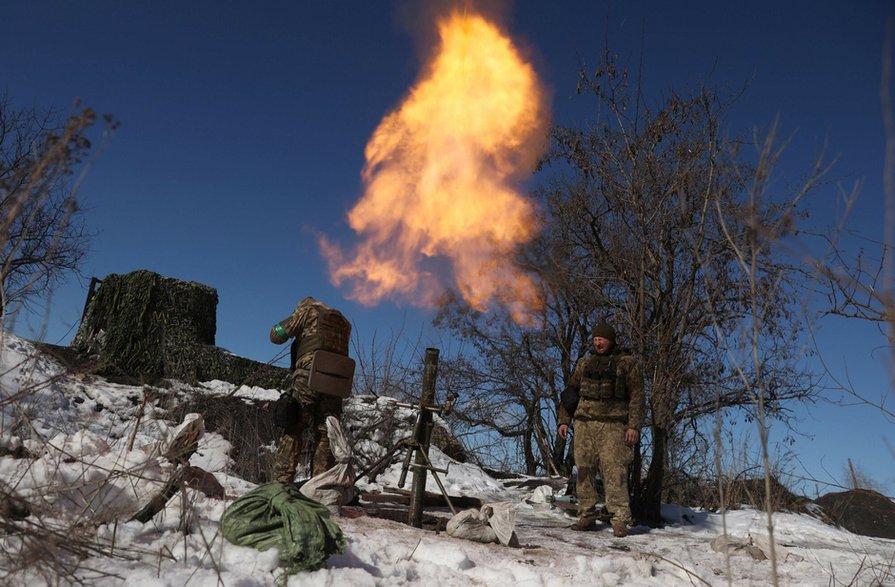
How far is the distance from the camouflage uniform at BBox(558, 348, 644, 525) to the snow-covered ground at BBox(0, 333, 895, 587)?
49 centimetres

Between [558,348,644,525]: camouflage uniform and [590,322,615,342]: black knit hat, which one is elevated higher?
[590,322,615,342]: black knit hat

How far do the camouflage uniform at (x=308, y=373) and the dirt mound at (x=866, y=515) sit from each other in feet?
26.8

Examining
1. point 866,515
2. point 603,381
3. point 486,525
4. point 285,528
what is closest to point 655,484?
point 603,381

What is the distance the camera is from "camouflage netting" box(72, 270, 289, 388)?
10.8m

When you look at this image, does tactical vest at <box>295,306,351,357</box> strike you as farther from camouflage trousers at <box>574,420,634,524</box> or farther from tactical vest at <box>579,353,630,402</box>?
camouflage trousers at <box>574,420,634,524</box>

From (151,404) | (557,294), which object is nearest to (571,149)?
(557,294)

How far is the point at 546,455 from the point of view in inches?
565

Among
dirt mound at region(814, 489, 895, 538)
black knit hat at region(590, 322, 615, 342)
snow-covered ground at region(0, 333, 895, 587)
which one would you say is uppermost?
black knit hat at region(590, 322, 615, 342)

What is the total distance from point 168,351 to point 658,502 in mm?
8109

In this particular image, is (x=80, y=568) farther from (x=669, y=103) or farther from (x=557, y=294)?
(x=557, y=294)

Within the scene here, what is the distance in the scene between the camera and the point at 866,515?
10.4 metres

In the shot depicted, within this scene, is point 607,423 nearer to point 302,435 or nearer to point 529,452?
point 302,435

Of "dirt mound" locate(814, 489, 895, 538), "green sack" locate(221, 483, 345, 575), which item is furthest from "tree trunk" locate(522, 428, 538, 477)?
"green sack" locate(221, 483, 345, 575)

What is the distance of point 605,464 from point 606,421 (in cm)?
48
